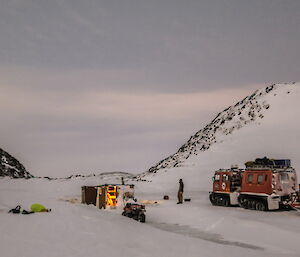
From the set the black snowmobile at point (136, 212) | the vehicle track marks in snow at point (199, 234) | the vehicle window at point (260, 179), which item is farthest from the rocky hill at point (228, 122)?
the vehicle track marks in snow at point (199, 234)

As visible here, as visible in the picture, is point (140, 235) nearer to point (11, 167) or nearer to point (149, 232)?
point (149, 232)

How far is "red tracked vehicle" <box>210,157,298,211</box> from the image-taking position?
24578 millimetres

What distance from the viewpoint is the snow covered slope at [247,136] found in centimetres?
5684

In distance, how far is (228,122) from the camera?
7600cm

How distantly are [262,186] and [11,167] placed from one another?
55317 millimetres

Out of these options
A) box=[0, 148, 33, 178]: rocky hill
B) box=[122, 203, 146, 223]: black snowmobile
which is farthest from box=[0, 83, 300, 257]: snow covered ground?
box=[0, 148, 33, 178]: rocky hill

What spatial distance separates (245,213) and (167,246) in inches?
506

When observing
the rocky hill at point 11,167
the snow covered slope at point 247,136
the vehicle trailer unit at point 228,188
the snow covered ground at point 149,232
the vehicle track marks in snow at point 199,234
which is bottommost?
the vehicle track marks in snow at point 199,234

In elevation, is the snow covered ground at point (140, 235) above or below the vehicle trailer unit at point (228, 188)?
below

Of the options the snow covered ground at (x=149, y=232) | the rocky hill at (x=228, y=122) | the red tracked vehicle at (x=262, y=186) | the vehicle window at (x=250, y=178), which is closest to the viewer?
the snow covered ground at (x=149, y=232)

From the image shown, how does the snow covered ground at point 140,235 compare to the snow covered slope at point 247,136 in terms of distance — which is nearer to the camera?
the snow covered ground at point 140,235

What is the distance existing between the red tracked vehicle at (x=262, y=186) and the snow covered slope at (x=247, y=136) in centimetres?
1888

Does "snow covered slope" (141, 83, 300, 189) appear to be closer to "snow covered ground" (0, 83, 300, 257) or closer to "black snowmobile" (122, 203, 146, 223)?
"snow covered ground" (0, 83, 300, 257)

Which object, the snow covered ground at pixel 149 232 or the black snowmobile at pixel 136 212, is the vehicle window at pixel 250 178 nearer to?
the snow covered ground at pixel 149 232
